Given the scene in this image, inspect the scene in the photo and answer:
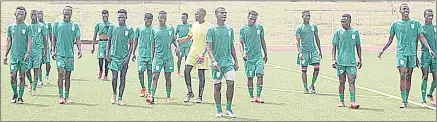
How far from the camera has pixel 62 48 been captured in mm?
15047

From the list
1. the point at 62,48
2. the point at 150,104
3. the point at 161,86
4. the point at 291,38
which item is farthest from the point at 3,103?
the point at 291,38

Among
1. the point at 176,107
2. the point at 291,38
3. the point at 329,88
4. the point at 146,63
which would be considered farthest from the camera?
the point at 291,38

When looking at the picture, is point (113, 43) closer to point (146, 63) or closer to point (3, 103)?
point (146, 63)

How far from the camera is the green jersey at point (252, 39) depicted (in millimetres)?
15961

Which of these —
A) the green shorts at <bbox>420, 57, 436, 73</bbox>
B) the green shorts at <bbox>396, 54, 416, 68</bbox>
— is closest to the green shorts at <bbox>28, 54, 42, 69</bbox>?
the green shorts at <bbox>396, 54, 416, 68</bbox>

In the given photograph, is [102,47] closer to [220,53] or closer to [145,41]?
[145,41]

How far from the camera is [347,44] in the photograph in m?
14.8

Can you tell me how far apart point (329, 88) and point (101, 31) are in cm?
581

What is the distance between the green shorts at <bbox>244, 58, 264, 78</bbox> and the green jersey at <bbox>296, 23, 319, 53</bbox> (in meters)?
1.91

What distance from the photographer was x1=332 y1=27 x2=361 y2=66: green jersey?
14.8 meters

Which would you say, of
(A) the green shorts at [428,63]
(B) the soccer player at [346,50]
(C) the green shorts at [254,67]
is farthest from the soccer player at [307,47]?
(A) the green shorts at [428,63]

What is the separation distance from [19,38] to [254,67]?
4.63 m

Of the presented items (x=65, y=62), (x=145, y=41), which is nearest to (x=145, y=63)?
(x=145, y=41)

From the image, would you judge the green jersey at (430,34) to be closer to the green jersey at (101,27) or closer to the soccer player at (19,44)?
the soccer player at (19,44)
